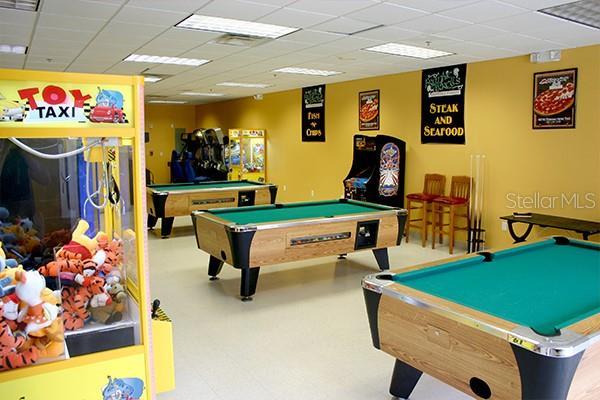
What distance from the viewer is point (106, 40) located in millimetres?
5230

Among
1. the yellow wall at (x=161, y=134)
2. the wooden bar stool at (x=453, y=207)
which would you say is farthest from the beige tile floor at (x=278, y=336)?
the yellow wall at (x=161, y=134)

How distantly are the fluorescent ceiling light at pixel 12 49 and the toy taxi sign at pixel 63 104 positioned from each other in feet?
→ 14.0

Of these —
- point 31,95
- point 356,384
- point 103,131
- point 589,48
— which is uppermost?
point 589,48

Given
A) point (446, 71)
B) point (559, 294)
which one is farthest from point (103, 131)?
point (446, 71)

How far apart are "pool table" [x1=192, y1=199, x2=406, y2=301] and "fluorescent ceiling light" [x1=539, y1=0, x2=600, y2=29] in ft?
8.11

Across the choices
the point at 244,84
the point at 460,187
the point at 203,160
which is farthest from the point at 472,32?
the point at 203,160

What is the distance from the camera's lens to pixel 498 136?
660cm

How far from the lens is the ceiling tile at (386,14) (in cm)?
396

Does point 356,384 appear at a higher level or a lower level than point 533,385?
lower

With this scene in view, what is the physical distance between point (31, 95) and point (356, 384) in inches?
98.2

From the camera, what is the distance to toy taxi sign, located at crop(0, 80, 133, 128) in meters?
1.96

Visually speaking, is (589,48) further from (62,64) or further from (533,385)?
(62,64)

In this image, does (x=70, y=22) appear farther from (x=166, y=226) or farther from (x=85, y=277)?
(x=166, y=226)

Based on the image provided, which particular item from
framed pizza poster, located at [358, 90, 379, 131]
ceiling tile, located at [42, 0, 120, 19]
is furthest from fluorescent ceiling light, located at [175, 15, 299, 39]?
framed pizza poster, located at [358, 90, 379, 131]
